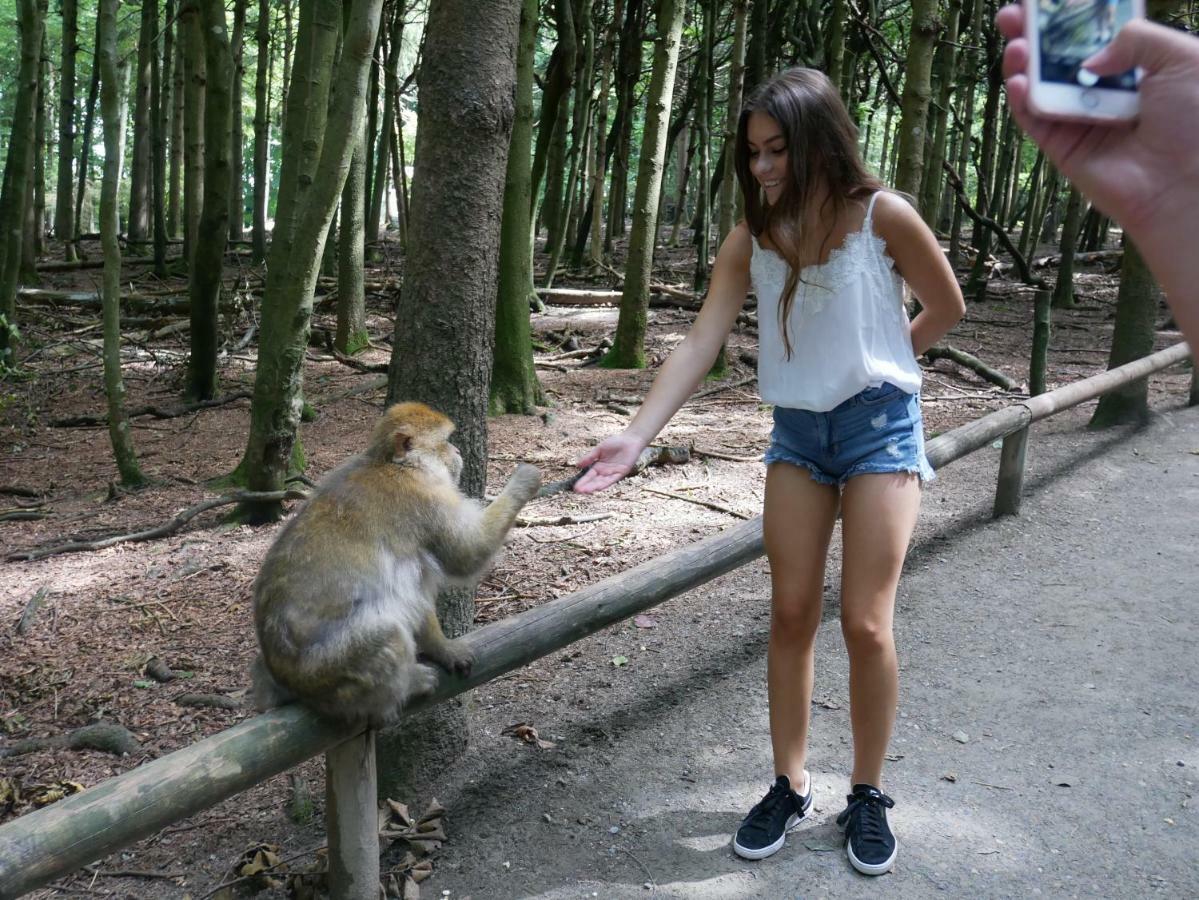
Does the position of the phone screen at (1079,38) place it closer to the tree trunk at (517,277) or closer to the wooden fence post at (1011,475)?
the wooden fence post at (1011,475)

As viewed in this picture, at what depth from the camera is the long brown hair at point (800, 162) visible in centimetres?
267

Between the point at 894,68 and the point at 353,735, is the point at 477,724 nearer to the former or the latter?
the point at 353,735

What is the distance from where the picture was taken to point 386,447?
10.00 ft

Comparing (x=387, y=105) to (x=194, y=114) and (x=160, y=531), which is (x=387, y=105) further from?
(x=160, y=531)

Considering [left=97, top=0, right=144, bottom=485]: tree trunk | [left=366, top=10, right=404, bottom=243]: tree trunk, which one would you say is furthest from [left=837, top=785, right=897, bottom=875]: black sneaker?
[left=366, top=10, right=404, bottom=243]: tree trunk

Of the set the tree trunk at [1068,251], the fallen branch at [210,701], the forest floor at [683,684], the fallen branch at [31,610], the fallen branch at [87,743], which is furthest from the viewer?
the tree trunk at [1068,251]

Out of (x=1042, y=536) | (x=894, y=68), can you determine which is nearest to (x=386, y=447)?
(x=1042, y=536)

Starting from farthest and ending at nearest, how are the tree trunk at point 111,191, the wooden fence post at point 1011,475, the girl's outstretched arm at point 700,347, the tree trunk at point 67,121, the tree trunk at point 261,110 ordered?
the tree trunk at point 261,110, the tree trunk at point 67,121, the wooden fence post at point 1011,475, the tree trunk at point 111,191, the girl's outstretched arm at point 700,347

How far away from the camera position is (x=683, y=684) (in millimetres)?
4297

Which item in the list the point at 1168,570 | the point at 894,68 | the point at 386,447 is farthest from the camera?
the point at 894,68

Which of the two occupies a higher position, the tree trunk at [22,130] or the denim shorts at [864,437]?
the tree trunk at [22,130]

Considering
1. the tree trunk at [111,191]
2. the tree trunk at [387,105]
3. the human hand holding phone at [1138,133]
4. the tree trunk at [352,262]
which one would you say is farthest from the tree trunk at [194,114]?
the human hand holding phone at [1138,133]

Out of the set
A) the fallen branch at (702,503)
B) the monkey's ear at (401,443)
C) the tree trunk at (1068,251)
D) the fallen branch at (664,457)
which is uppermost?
the tree trunk at (1068,251)

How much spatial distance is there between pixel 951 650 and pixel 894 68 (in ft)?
69.1
